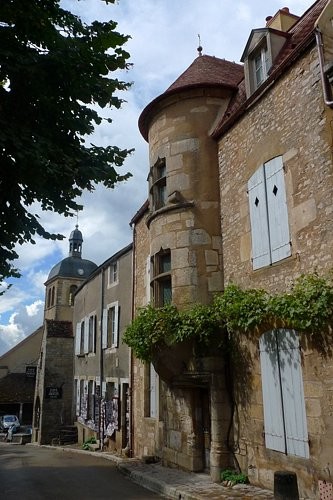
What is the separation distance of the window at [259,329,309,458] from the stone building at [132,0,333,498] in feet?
0.06

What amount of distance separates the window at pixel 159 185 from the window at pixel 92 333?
844 centimetres

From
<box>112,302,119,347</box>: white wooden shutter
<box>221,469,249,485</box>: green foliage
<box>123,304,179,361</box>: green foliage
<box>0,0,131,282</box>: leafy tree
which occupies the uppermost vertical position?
<box>0,0,131,282</box>: leafy tree

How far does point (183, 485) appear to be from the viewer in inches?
288

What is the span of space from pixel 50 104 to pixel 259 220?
3774mm

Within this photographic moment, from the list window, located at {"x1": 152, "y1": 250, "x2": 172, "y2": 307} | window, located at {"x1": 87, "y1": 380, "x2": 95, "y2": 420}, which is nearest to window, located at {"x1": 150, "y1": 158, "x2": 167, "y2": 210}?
window, located at {"x1": 152, "y1": 250, "x2": 172, "y2": 307}

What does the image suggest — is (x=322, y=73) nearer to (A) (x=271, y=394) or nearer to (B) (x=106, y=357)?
(A) (x=271, y=394)

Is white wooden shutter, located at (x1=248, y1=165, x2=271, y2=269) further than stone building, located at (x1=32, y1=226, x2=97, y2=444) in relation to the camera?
No

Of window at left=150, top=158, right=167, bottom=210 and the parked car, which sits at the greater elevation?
window at left=150, top=158, right=167, bottom=210

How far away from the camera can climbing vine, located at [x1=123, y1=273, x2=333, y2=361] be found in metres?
5.84

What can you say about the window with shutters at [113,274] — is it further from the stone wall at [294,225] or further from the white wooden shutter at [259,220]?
the white wooden shutter at [259,220]

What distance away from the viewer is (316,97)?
6512mm

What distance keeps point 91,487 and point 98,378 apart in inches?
308

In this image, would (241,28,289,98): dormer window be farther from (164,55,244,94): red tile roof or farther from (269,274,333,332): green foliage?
(269,274,333,332): green foliage

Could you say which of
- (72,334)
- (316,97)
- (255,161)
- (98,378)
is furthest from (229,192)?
(72,334)
